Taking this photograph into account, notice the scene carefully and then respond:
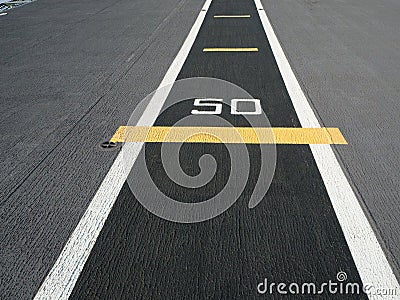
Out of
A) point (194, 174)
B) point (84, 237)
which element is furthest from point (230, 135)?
point (84, 237)

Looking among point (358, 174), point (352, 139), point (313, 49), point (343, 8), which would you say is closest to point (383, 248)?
point (358, 174)

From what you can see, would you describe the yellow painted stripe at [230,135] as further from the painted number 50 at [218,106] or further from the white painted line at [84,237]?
the painted number 50 at [218,106]

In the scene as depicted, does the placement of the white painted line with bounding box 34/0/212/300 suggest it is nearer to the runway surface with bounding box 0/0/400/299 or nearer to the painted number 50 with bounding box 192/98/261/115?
the runway surface with bounding box 0/0/400/299

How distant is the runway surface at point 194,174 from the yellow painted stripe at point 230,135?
9cm

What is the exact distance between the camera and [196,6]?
12203 millimetres

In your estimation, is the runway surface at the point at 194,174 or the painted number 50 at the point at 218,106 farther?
the painted number 50 at the point at 218,106

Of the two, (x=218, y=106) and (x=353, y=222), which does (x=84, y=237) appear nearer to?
(x=353, y=222)

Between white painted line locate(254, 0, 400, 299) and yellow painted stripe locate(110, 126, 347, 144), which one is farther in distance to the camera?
yellow painted stripe locate(110, 126, 347, 144)

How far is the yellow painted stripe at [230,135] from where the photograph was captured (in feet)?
14.6

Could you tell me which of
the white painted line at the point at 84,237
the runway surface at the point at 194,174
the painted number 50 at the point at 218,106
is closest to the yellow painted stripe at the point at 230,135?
the runway surface at the point at 194,174

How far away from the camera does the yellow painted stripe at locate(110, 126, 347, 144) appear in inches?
176

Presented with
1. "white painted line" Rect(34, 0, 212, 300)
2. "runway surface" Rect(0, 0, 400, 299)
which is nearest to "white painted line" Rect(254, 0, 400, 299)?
"runway surface" Rect(0, 0, 400, 299)

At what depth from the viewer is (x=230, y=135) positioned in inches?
181

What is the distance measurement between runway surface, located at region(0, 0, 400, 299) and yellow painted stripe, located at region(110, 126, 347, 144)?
9 cm
